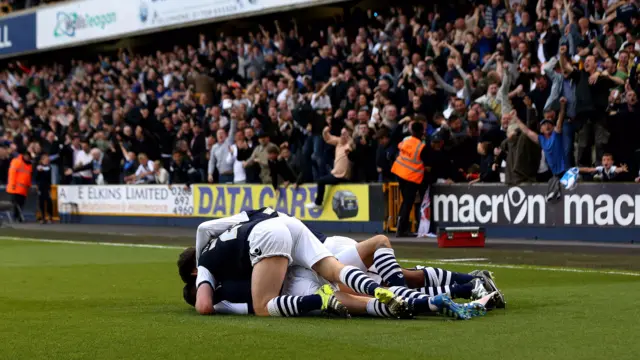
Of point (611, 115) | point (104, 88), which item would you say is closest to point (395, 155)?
point (611, 115)

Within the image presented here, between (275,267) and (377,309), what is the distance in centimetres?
88

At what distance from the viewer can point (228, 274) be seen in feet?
29.5

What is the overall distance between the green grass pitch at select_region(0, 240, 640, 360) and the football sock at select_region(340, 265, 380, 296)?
27cm

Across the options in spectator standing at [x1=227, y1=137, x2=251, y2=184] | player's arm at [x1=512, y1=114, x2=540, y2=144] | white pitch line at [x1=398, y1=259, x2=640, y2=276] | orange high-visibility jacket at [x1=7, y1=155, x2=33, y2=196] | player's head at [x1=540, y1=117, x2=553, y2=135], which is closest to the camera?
white pitch line at [x1=398, y1=259, x2=640, y2=276]

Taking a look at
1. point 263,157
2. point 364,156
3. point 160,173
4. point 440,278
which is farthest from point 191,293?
point 160,173

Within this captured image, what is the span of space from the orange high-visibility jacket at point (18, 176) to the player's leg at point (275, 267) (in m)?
24.6

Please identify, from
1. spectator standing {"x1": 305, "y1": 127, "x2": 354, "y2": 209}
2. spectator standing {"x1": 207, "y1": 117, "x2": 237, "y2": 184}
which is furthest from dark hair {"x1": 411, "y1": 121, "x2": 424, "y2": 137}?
spectator standing {"x1": 207, "y1": 117, "x2": 237, "y2": 184}

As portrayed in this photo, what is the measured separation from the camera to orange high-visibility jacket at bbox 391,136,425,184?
21.0 meters

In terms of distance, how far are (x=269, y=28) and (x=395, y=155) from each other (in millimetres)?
14549

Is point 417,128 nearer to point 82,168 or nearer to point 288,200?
point 288,200

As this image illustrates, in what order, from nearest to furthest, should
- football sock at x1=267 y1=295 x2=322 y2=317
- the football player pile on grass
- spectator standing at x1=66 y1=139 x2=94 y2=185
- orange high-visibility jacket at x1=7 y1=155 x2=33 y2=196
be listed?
the football player pile on grass, football sock at x1=267 y1=295 x2=322 y2=317, orange high-visibility jacket at x1=7 y1=155 x2=33 y2=196, spectator standing at x1=66 y1=139 x2=94 y2=185

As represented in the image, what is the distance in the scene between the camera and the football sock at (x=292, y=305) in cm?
852

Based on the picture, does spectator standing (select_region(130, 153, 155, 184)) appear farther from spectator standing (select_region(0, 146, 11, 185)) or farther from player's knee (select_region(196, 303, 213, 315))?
player's knee (select_region(196, 303, 213, 315))

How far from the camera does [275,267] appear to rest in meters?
8.59
